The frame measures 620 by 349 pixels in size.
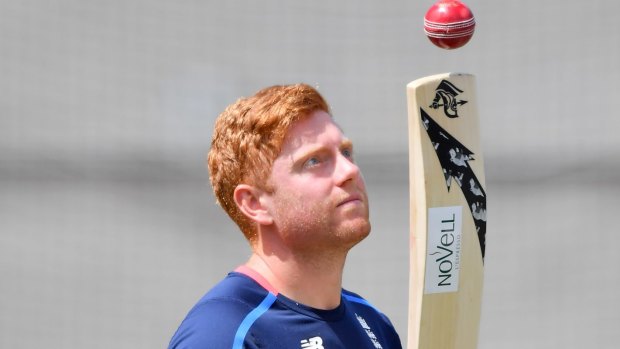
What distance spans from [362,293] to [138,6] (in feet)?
4.53

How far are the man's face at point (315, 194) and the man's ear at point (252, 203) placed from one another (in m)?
0.02

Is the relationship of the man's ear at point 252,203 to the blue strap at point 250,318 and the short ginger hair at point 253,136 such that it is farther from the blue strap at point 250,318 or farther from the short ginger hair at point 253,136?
the blue strap at point 250,318

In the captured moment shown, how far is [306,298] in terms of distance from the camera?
2061mm

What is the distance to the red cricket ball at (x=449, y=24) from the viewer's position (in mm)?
2229

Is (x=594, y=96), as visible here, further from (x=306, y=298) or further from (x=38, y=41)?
(x=306, y=298)

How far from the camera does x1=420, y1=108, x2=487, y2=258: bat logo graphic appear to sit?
91.1 inches

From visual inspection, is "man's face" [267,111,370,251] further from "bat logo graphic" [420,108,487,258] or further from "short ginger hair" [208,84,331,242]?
"bat logo graphic" [420,108,487,258]

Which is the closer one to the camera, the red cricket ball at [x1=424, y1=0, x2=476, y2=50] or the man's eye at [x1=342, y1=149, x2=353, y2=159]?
the man's eye at [x1=342, y1=149, x2=353, y2=159]

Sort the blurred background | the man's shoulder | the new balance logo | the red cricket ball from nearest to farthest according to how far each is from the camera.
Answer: the man's shoulder < the new balance logo < the red cricket ball < the blurred background

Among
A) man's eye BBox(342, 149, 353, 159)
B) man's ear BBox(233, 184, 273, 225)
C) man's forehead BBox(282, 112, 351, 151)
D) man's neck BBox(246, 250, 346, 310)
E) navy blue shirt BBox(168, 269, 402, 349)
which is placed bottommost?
navy blue shirt BBox(168, 269, 402, 349)

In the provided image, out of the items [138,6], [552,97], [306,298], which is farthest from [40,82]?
[306,298]

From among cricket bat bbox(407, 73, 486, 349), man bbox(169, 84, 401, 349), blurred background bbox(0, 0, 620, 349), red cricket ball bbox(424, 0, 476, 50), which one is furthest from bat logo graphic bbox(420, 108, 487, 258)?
blurred background bbox(0, 0, 620, 349)

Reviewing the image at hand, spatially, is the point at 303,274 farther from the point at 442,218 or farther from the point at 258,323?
the point at 442,218

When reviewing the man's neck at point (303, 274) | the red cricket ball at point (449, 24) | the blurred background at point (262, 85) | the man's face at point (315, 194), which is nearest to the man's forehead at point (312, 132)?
the man's face at point (315, 194)
